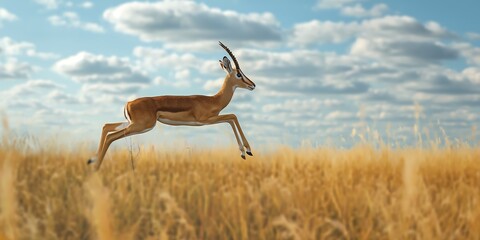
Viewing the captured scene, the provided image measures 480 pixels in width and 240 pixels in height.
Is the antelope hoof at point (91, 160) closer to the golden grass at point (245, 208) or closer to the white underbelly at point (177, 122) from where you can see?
the golden grass at point (245, 208)

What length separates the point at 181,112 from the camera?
895 cm

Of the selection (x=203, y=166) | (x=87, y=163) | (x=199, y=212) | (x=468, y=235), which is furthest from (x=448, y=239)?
(x=87, y=163)

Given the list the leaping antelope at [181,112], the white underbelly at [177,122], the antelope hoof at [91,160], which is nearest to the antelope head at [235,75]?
the leaping antelope at [181,112]

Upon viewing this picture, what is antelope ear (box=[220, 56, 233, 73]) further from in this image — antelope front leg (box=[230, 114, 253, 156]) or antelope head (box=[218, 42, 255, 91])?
antelope front leg (box=[230, 114, 253, 156])

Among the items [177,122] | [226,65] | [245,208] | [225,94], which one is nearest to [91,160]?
[177,122]

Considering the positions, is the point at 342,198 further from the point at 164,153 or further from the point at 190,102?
the point at 190,102

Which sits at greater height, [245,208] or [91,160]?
[91,160]

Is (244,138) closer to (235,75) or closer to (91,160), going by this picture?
(235,75)

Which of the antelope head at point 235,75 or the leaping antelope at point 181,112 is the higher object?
the antelope head at point 235,75

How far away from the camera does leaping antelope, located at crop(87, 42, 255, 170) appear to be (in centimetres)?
830

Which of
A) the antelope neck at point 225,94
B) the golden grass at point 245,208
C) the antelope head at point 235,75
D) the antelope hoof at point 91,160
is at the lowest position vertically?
the golden grass at point 245,208

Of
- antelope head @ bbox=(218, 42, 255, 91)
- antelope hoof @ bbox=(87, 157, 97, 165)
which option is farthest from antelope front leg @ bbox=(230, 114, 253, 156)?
antelope hoof @ bbox=(87, 157, 97, 165)

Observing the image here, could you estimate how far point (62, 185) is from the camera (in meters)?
5.83

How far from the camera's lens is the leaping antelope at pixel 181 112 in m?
8.30
